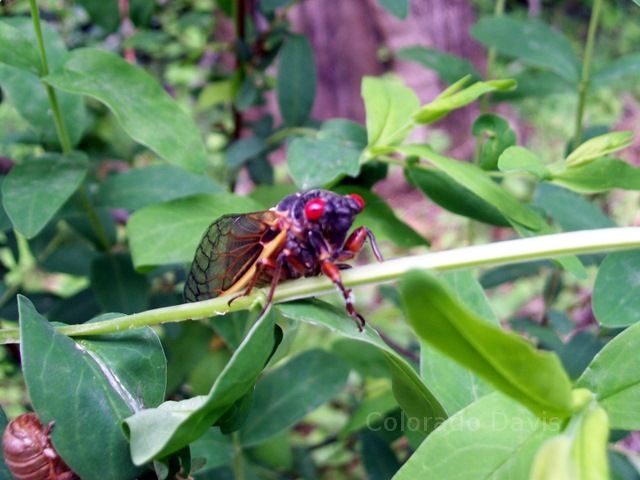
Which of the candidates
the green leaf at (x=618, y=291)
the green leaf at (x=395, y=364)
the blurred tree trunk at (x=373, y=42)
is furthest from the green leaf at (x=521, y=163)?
the blurred tree trunk at (x=373, y=42)

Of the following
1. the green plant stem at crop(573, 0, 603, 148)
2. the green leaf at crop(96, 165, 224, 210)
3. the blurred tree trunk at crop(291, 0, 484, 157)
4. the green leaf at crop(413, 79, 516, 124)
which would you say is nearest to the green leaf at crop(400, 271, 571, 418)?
the green leaf at crop(413, 79, 516, 124)

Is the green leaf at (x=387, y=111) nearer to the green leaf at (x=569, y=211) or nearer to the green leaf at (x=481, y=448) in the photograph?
the green leaf at (x=569, y=211)

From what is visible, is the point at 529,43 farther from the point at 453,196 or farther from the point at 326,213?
the point at 326,213

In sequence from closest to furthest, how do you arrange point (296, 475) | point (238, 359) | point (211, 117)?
point (238, 359), point (296, 475), point (211, 117)

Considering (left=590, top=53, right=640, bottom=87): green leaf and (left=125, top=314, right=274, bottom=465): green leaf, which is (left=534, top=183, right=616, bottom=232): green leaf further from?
(left=125, top=314, right=274, bottom=465): green leaf

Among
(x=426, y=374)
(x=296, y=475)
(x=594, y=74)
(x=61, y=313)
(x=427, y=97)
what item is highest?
(x=594, y=74)

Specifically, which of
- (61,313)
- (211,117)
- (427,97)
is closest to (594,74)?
(61,313)

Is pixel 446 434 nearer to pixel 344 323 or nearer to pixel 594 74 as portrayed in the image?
pixel 344 323
